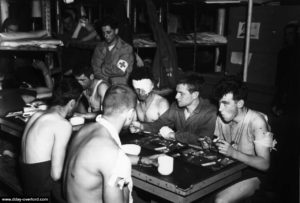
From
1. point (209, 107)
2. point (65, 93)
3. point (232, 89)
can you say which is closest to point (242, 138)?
point (232, 89)

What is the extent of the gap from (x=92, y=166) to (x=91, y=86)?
359 cm

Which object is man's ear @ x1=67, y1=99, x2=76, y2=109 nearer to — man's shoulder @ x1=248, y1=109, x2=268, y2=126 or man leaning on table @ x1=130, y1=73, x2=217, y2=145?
man leaning on table @ x1=130, y1=73, x2=217, y2=145

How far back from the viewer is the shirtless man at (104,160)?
7.50 feet

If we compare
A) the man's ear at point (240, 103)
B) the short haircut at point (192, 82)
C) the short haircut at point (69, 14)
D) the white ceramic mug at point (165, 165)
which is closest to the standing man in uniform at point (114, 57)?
the short haircut at point (192, 82)

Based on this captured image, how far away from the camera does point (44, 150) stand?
3373 mm

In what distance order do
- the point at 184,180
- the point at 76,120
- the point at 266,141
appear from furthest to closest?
1. the point at 76,120
2. the point at 266,141
3. the point at 184,180

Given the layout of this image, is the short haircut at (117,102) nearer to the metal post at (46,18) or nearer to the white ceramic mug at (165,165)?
the white ceramic mug at (165,165)

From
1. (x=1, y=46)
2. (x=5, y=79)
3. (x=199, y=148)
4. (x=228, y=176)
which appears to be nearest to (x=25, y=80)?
(x=5, y=79)

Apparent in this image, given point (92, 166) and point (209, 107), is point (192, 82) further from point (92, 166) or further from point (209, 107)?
point (92, 166)

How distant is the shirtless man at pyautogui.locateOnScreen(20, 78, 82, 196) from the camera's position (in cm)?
335

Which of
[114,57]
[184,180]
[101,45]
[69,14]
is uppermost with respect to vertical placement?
[69,14]

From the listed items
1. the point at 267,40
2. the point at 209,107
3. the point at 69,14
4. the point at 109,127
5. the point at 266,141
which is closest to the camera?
the point at 109,127

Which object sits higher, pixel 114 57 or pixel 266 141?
pixel 114 57

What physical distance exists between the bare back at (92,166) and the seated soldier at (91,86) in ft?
8.77
